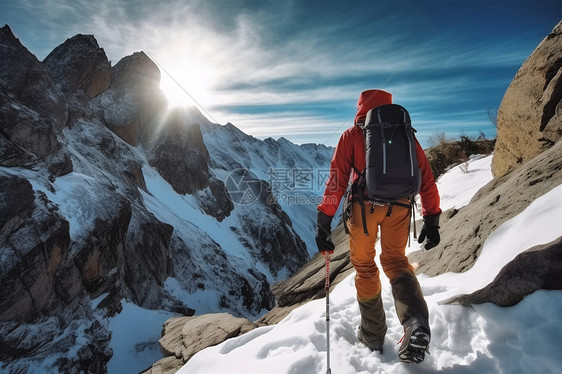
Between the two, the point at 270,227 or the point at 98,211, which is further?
the point at 270,227

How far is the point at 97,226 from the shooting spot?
24750mm

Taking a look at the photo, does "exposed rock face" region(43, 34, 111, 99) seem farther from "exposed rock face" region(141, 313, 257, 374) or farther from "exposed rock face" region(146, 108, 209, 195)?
"exposed rock face" region(141, 313, 257, 374)

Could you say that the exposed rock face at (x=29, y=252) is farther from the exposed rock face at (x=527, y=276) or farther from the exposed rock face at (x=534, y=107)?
the exposed rock face at (x=534, y=107)

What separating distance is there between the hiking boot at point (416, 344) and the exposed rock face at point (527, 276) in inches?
33.9

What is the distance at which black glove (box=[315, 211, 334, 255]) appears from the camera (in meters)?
3.69

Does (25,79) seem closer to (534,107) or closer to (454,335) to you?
(534,107)

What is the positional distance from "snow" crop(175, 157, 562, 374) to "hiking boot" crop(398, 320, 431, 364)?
183 millimetres

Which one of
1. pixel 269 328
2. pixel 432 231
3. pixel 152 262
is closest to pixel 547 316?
pixel 432 231

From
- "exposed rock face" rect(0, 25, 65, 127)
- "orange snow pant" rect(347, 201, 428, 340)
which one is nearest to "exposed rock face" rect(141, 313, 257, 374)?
"orange snow pant" rect(347, 201, 428, 340)

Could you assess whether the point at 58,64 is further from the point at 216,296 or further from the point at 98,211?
the point at 216,296

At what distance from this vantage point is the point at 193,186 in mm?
75125

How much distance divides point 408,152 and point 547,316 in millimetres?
1979

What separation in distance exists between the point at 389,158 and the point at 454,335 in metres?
2.10

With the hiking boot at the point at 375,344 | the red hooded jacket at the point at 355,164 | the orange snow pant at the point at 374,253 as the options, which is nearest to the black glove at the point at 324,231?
the red hooded jacket at the point at 355,164
